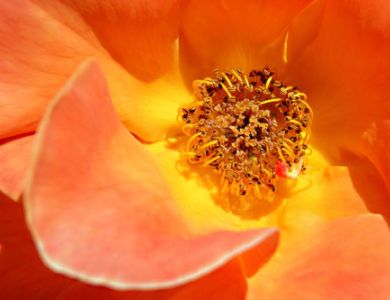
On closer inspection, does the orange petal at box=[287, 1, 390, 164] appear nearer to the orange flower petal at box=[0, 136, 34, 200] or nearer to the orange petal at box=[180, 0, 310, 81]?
the orange petal at box=[180, 0, 310, 81]

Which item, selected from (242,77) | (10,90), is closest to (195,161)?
(242,77)

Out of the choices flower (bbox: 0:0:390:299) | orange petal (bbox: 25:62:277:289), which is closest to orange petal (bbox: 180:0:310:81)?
flower (bbox: 0:0:390:299)

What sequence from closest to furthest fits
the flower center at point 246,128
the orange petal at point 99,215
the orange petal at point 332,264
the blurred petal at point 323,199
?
the orange petal at point 99,215 < the orange petal at point 332,264 < the blurred petal at point 323,199 < the flower center at point 246,128

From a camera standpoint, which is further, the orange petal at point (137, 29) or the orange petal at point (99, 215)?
the orange petal at point (137, 29)

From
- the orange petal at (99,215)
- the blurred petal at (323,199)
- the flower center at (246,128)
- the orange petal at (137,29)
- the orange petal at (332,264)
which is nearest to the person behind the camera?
the orange petal at (99,215)

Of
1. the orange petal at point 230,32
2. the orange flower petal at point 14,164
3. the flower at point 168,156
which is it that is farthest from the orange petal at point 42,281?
the orange petal at point 230,32

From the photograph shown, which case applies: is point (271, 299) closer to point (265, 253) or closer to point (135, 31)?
point (265, 253)

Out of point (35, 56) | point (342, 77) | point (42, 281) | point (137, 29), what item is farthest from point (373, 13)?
point (42, 281)

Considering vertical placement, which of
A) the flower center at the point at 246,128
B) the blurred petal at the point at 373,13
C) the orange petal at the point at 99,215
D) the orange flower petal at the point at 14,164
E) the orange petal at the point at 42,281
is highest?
the blurred petal at the point at 373,13

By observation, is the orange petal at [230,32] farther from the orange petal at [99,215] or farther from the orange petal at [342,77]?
the orange petal at [99,215]
